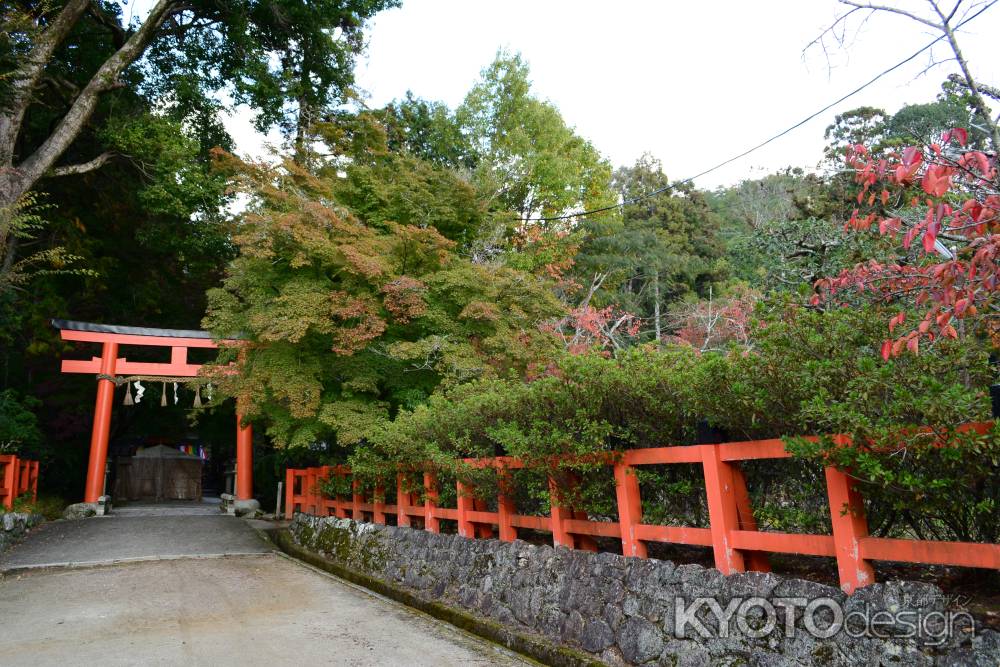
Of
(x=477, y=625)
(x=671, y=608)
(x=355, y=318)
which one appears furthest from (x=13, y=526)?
(x=671, y=608)

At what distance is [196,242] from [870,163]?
A: 15.5 m

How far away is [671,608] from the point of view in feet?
12.4

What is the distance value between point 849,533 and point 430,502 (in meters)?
4.61

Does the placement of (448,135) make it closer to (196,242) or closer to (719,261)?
(196,242)

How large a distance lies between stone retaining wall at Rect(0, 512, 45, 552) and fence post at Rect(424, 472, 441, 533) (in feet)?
24.3

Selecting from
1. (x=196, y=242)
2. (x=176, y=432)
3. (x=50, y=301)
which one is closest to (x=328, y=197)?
(x=196, y=242)

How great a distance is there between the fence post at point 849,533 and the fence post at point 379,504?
6.20 metres

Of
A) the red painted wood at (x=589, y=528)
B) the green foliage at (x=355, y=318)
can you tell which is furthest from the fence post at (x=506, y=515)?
the green foliage at (x=355, y=318)

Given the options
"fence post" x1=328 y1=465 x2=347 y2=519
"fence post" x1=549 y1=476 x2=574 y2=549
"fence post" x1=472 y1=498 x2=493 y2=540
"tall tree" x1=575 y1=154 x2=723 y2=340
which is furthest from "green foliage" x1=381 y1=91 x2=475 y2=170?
"fence post" x1=549 y1=476 x2=574 y2=549

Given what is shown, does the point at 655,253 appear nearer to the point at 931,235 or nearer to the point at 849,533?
the point at 849,533

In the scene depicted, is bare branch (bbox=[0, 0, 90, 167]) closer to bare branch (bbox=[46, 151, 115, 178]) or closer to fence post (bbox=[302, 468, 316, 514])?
bare branch (bbox=[46, 151, 115, 178])

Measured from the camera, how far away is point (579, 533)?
195 inches

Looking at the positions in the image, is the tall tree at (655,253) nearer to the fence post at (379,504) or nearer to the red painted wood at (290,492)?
the red painted wood at (290,492)

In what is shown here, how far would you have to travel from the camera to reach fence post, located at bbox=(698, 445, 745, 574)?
3.71 m
